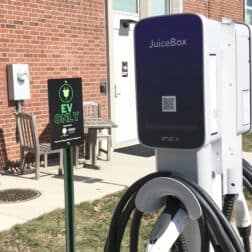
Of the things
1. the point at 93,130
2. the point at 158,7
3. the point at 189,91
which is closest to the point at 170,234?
the point at 189,91

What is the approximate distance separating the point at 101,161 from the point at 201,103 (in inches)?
236

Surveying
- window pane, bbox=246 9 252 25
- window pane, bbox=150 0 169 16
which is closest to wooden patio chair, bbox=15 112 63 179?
window pane, bbox=150 0 169 16

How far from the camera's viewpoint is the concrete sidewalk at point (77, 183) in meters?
5.67

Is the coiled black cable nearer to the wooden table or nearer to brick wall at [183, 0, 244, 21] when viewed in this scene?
the wooden table

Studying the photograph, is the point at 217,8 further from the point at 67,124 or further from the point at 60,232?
the point at 67,124

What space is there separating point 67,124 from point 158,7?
26.5 ft

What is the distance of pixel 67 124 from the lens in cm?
→ 376

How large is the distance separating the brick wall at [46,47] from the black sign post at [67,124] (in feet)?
12.9

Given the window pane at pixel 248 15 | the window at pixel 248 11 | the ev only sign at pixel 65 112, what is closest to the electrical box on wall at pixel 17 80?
the ev only sign at pixel 65 112

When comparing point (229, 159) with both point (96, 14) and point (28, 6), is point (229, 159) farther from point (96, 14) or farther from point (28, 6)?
point (96, 14)

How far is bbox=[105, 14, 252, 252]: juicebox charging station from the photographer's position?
2.66 meters

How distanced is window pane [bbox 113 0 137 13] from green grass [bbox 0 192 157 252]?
208 inches

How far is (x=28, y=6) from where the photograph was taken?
26.0 feet

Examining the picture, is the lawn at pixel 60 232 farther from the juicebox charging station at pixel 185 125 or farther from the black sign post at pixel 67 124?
the juicebox charging station at pixel 185 125
